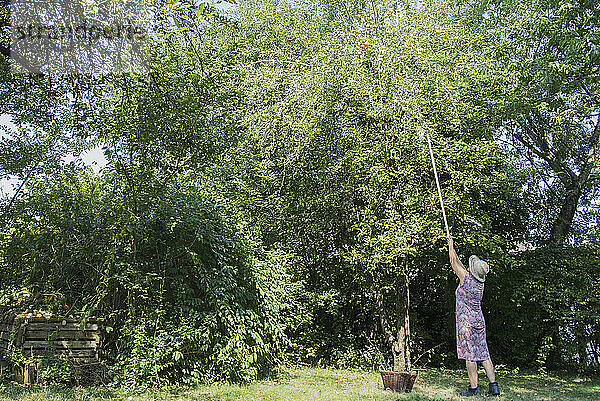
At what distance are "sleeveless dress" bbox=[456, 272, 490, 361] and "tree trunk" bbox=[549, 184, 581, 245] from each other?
4.70 meters

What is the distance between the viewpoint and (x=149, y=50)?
557 centimetres

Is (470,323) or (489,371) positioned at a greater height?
(470,323)

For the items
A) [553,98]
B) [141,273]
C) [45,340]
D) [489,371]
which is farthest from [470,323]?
[553,98]

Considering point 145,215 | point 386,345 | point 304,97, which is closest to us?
point 145,215

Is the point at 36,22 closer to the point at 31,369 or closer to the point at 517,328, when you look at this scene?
the point at 31,369

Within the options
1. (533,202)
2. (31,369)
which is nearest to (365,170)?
(533,202)

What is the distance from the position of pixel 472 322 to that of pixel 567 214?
17.7 ft

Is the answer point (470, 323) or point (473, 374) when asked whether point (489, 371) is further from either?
point (470, 323)

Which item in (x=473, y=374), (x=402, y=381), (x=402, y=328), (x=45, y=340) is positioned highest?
(x=402, y=328)

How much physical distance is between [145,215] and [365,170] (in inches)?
150

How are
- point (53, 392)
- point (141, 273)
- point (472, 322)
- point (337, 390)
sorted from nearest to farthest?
point (53, 392), point (472, 322), point (141, 273), point (337, 390)

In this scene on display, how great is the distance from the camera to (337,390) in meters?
6.91

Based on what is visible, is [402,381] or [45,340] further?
[402,381]

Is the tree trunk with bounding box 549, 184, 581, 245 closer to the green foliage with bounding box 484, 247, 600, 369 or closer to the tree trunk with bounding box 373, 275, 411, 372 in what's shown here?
the green foliage with bounding box 484, 247, 600, 369
